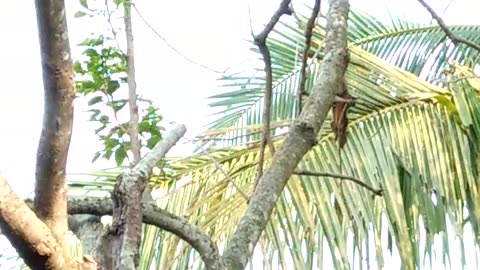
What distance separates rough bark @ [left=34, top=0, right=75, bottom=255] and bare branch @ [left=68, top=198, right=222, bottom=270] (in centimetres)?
21

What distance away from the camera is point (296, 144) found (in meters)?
1.05

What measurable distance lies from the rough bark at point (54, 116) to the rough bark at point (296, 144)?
23 centimetres

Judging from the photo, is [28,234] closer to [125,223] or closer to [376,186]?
[125,223]

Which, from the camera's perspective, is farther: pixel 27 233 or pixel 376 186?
pixel 376 186

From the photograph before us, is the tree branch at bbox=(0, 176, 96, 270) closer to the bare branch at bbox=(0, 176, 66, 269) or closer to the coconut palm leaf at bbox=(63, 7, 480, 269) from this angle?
the bare branch at bbox=(0, 176, 66, 269)

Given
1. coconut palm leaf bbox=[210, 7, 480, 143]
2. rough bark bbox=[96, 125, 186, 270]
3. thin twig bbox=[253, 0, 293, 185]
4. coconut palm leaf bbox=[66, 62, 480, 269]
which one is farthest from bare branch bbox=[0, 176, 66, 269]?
coconut palm leaf bbox=[210, 7, 480, 143]

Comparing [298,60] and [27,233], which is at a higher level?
[298,60]

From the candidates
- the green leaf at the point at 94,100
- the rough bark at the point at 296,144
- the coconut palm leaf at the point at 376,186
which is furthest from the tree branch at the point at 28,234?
the coconut palm leaf at the point at 376,186

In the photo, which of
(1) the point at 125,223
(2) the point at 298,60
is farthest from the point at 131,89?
(2) the point at 298,60

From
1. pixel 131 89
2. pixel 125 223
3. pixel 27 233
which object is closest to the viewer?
pixel 27 233

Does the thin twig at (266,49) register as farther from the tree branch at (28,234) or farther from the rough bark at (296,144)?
the tree branch at (28,234)

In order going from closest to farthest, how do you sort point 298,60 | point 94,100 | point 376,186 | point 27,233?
point 27,233
point 94,100
point 376,186
point 298,60

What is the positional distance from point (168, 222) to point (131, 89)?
0.28 metres

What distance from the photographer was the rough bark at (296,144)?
Result: 0.93 m
